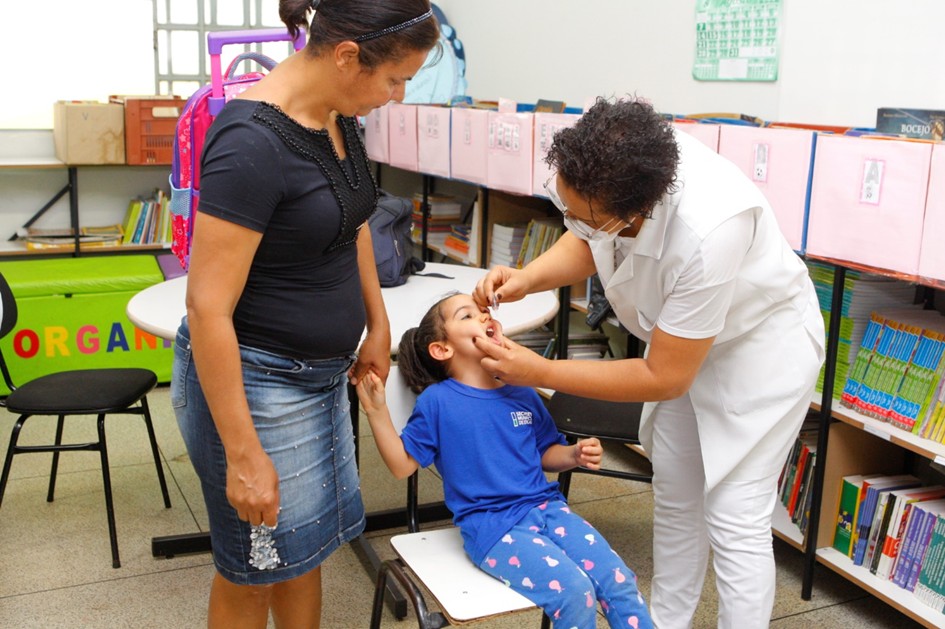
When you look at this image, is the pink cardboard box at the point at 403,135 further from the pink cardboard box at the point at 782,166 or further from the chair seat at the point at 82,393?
the pink cardboard box at the point at 782,166

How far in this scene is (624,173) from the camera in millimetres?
1442

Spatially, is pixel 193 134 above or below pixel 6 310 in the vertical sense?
above

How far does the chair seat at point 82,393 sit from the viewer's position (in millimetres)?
2613

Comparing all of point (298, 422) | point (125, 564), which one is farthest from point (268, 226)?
point (125, 564)

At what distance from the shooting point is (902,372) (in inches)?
91.2

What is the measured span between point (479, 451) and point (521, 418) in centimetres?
11

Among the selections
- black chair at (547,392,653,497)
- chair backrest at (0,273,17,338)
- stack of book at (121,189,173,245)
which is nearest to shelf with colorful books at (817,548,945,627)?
black chair at (547,392,653,497)

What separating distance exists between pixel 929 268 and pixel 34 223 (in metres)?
4.33

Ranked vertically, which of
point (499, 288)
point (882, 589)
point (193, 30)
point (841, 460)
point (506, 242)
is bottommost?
point (882, 589)

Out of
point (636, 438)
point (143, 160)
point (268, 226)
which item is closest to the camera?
point (268, 226)

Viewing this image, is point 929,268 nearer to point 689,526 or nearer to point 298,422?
point 689,526

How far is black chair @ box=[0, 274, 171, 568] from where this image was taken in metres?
2.62

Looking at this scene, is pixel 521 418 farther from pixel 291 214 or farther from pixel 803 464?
pixel 803 464

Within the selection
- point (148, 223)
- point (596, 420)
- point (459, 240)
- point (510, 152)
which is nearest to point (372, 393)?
point (596, 420)
